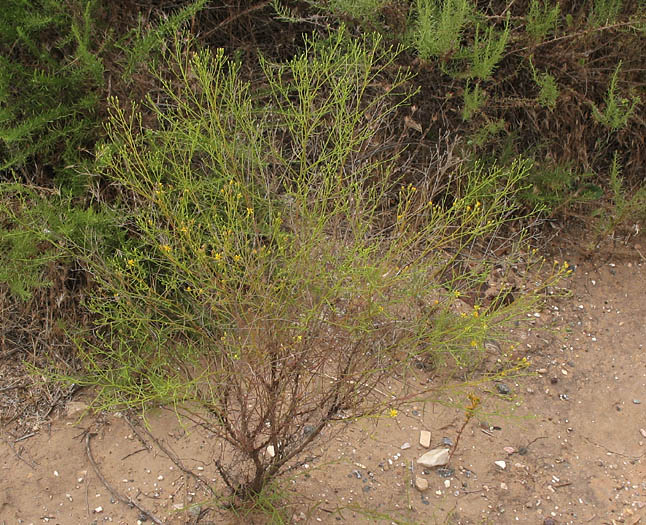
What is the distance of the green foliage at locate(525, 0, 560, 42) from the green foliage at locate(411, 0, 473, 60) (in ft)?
1.11

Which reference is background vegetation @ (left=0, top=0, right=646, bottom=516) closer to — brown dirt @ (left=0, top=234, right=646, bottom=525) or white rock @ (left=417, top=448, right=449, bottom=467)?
brown dirt @ (left=0, top=234, right=646, bottom=525)

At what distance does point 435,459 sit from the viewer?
126 inches

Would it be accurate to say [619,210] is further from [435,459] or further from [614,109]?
[435,459]

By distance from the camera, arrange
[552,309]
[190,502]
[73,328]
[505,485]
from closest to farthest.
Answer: [190,502]
[505,485]
[73,328]
[552,309]

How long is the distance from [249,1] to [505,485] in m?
2.95

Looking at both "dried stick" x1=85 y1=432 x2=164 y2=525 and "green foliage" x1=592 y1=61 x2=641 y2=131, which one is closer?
"dried stick" x1=85 y1=432 x2=164 y2=525

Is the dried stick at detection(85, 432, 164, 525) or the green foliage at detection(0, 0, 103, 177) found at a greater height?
the green foliage at detection(0, 0, 103, 177)

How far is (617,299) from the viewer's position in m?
4.15

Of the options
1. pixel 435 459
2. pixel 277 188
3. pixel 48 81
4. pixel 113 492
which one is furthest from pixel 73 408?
pixel 435 459

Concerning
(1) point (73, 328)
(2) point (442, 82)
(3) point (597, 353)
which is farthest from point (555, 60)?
(1) point (73, 328)

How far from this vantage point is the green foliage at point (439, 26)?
145 inches

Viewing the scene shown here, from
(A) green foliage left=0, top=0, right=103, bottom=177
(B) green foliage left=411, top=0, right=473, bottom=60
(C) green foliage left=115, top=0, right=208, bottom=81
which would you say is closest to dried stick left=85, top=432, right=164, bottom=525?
(A) green foliage left=0, top=0, right=103, bottom=177

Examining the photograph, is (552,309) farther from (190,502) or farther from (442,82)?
(190,502)

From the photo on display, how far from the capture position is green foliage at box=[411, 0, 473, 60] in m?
3.70
